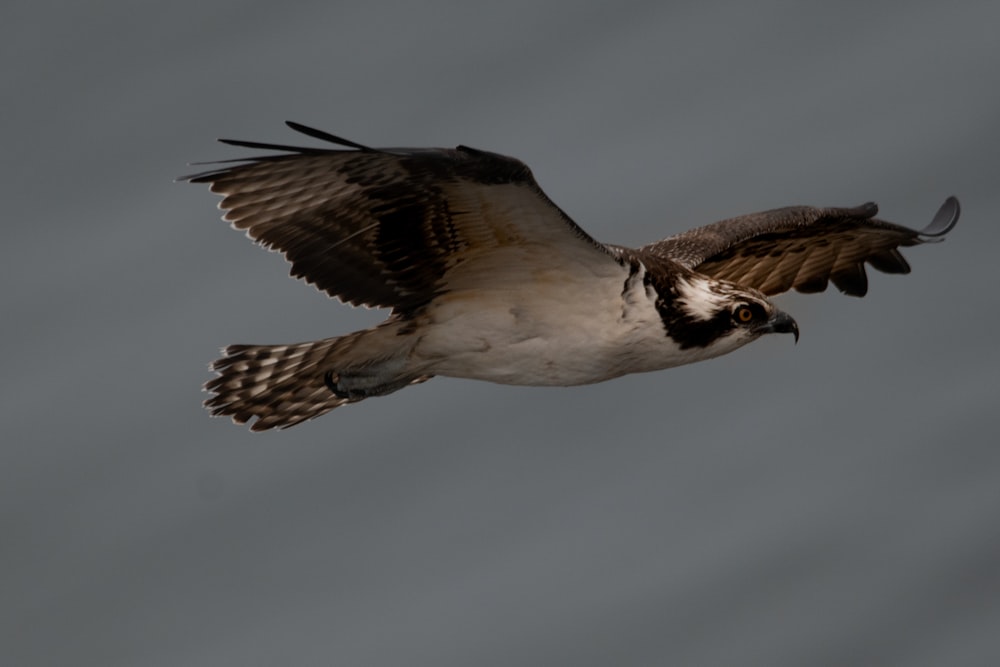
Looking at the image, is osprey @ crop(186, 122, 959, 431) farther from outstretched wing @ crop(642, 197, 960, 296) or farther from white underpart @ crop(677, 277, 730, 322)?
outstretched wing @ crop(642, 197, 960, 296)

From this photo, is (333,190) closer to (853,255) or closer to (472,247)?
(472,247)

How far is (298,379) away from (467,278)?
5.76ft

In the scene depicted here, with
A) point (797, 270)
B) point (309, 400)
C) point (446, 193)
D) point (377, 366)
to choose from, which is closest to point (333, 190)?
point (446, 193)

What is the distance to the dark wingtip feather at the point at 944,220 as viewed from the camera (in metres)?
11.6

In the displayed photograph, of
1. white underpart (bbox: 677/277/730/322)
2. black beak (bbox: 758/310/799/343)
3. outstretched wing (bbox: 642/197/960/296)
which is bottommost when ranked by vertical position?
black beak (bbox: 758/310/799/343)

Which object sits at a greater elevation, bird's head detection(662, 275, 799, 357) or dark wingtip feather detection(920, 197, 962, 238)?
dark wingtip feather detection(920, 197, 962, 238)

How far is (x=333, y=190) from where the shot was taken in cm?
914

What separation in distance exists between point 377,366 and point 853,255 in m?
4.24

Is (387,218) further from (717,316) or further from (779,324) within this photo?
(779,324)

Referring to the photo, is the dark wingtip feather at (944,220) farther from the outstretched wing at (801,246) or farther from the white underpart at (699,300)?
the white underpart at (699,300)

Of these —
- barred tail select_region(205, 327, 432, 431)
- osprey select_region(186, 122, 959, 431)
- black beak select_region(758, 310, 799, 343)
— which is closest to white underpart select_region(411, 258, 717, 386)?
osprey select_region(186, 122, 959, 431)

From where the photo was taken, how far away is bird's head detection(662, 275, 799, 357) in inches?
381

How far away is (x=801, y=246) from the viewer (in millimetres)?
12219

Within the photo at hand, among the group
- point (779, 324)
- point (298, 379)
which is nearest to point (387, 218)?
point (298, 379)
